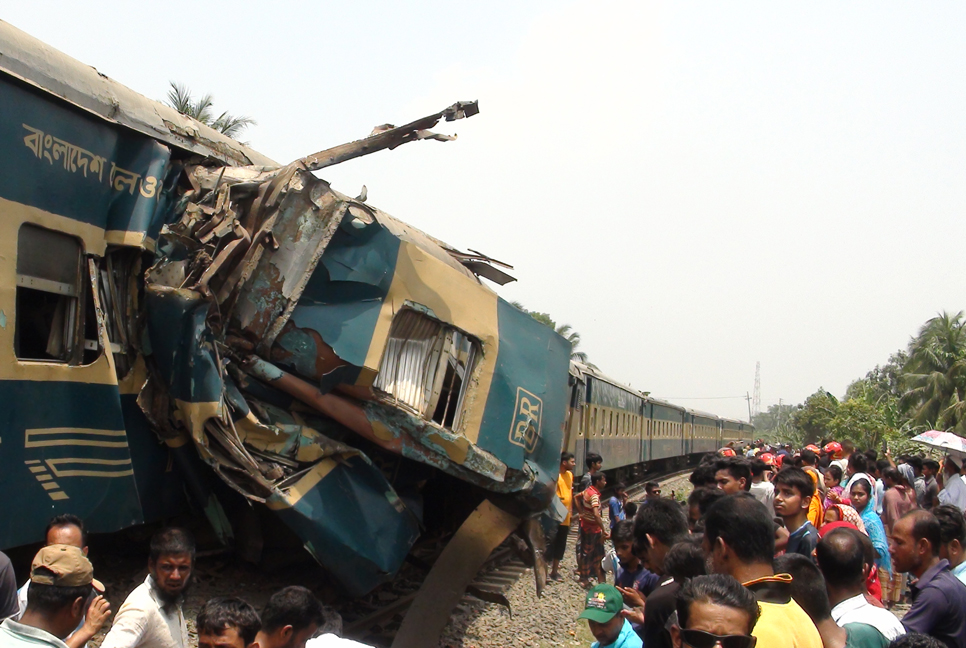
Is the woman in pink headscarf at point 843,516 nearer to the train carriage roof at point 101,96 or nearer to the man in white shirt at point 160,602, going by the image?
the man in white shirt at point 160,602

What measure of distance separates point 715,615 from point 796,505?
2646mm

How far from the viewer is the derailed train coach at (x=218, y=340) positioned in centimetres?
417

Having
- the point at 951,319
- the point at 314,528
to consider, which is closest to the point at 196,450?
the point at 314,528

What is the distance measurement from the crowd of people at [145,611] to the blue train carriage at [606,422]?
7.94 metres

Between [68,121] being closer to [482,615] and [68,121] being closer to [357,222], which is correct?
[357,222]

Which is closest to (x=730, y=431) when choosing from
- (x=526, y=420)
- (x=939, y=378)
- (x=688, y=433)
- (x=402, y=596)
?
(x=688, y=433)

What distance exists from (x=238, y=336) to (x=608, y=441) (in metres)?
10.8

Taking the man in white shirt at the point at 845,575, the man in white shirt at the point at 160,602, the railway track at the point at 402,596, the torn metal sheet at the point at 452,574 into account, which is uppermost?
the man in white shirt at the point at 845,575

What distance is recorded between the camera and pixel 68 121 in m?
4.33

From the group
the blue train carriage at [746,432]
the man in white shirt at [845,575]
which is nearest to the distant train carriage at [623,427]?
the man in white shirt at [845,575]

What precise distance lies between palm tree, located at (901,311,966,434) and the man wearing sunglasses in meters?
27.1

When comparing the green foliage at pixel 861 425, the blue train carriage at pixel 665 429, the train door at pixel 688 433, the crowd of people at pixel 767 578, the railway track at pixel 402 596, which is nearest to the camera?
the crowd of people at pixel 767 578

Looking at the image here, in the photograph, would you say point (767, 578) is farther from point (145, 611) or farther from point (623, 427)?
point (623, 427)

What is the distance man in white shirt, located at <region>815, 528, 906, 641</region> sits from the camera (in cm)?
317
